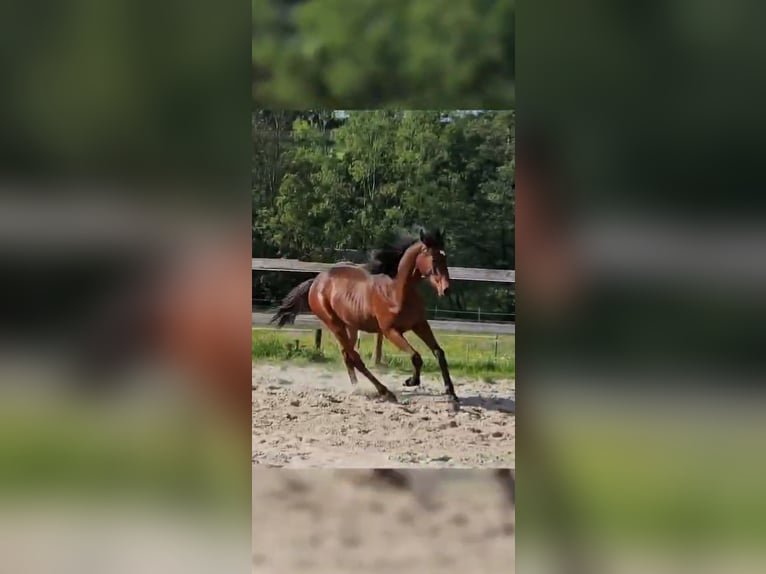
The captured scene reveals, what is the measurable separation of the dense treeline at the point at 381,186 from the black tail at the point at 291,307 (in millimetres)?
38

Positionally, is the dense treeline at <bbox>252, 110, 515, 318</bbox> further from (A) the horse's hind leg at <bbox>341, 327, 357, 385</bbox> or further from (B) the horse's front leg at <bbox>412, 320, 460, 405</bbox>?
(A) the horse's hind leg at <bbox>341, 327, 357, 385</bbox>

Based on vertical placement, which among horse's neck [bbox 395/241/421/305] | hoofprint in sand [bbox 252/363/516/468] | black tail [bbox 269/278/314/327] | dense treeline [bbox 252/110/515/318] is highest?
dense treeline [bbox 252/110/515/318]

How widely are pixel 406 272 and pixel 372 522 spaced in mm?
930

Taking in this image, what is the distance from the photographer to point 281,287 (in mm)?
2461

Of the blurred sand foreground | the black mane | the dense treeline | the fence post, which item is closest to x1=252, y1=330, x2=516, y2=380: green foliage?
the fence post

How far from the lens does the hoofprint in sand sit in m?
2.43

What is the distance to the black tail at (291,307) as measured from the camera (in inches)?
96.9

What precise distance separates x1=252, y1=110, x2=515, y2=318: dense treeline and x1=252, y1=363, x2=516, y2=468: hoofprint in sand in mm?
326

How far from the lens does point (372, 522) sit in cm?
246
